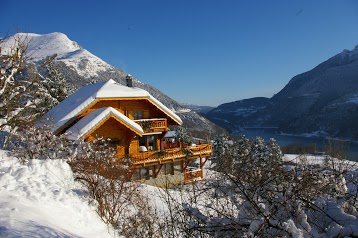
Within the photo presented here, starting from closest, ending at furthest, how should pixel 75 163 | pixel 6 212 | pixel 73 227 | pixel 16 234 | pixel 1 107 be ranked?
pixel 16 234 → pixel 6 212 → pixel 73 227 → pixel 1 107 → pixel 75 163

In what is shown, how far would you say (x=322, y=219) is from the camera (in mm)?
3361

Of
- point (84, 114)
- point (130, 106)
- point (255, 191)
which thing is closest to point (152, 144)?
point (130, 106)

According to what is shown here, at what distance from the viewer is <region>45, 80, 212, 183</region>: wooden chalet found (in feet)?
70.5

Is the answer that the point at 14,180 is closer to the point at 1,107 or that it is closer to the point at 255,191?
the point at 1,107

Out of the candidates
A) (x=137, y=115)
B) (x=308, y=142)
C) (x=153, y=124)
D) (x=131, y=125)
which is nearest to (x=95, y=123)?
(x=131, y=125)

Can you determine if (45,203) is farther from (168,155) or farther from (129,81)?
(129,81)

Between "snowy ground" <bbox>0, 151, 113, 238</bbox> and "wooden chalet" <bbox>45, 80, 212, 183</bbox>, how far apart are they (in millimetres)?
8290

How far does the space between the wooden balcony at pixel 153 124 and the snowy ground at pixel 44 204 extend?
13.8 m

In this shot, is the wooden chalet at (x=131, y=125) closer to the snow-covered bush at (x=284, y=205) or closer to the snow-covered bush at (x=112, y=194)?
the snow-covered bush at (x=112, y=194)

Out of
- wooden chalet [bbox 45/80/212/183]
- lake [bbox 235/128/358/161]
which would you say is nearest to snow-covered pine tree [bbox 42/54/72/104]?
wooden chalet [bbox 45/80/212/183]

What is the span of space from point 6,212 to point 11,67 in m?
6.71

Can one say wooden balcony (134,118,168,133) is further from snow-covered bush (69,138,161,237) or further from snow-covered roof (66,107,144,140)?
snow-covered bush (69,138,161,237)

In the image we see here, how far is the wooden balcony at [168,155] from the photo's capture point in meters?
22.9

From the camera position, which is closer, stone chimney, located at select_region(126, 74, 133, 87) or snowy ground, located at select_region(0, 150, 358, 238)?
snowy ground, located at select_region(0, 150, 358, 238)
